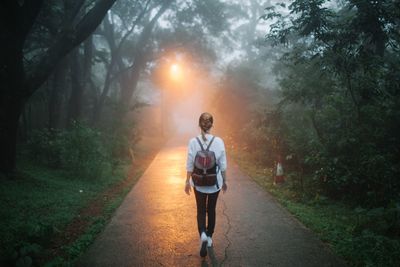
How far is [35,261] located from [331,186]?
6429mm

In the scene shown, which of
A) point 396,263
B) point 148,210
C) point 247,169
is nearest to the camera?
point 396,263

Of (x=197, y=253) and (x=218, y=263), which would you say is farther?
(x=197, y=253)

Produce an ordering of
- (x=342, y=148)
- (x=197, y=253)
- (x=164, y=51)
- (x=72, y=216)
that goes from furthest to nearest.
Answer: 1. (x=164, y=51)
2. (x=342, y=148)
3. (x=72, y=216)
4. (x=197, y=253)

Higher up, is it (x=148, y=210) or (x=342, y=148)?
(x=342, y=148)

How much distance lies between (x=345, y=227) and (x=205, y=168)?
3.14 metres

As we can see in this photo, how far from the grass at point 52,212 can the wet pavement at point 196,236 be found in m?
0.38

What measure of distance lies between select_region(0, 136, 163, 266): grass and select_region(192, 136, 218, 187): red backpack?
2118 millimetres

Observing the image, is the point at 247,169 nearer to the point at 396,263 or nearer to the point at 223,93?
the point at 396,263

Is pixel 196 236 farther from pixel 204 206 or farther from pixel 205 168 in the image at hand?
pixel 205 168

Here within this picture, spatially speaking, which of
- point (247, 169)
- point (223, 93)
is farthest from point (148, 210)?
point (223, 93)

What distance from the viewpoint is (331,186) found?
8164 mm

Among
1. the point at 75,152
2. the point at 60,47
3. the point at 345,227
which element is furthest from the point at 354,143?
the point at 75,152

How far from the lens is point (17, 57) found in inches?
320

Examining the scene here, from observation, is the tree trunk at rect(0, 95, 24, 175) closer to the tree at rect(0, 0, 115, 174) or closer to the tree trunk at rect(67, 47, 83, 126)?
the tree at rect(0, 0, 115, 174)
